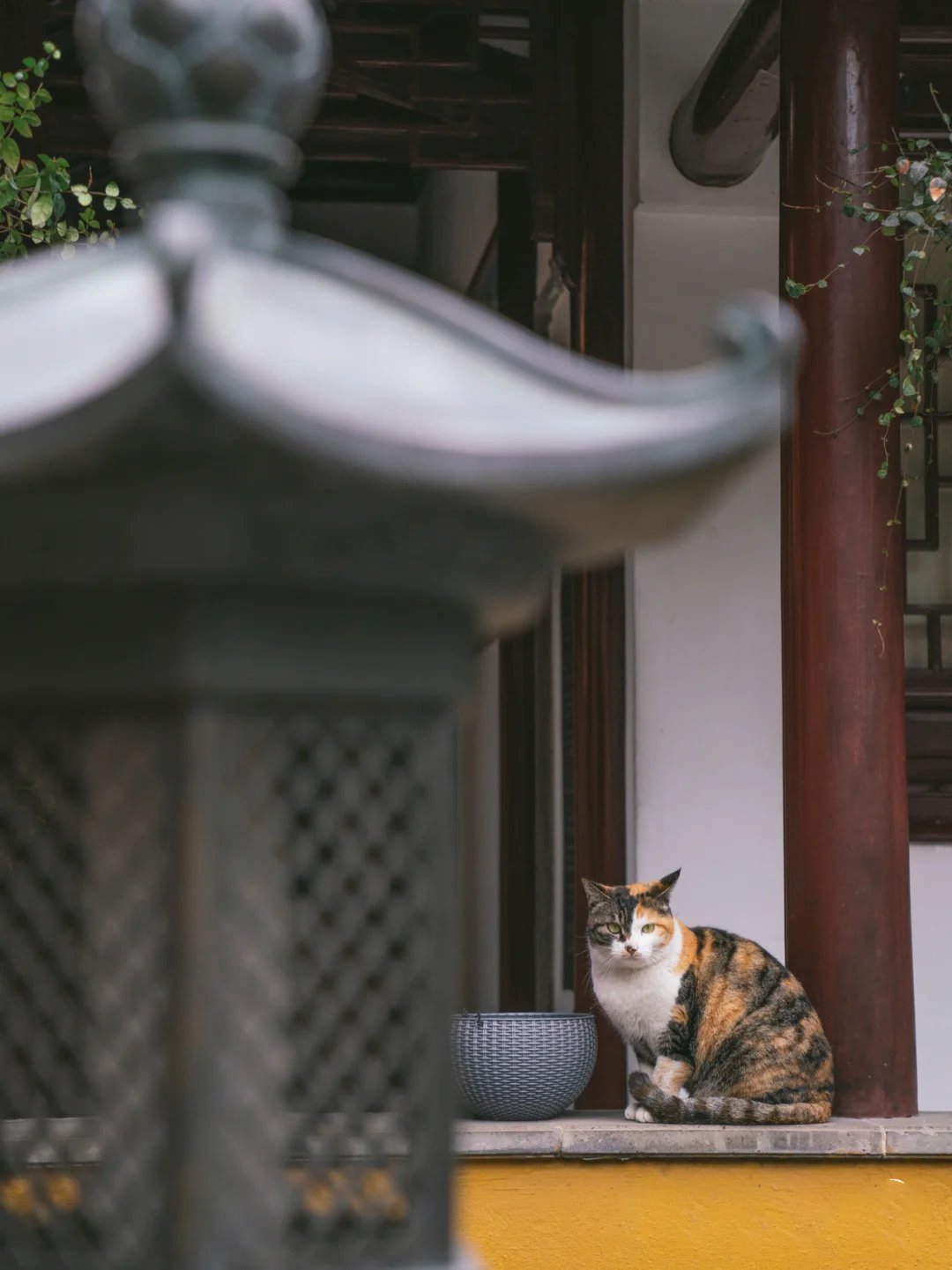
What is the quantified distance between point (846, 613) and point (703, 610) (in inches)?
68.8

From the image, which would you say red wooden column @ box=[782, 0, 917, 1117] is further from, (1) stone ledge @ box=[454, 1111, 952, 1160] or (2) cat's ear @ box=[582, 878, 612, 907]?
(2) cat's ear @ box=[582, 878, 612, 907]

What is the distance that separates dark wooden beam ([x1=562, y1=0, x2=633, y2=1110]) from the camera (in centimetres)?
568

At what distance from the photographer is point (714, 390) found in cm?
114

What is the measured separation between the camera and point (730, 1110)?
3863mm

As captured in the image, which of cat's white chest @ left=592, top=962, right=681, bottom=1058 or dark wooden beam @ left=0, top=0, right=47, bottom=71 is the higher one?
dark wooden beam @ left=0, top=0, right=47, bottom=71

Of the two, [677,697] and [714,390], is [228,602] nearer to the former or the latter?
[714,390]

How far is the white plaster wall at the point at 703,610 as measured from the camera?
220 inches

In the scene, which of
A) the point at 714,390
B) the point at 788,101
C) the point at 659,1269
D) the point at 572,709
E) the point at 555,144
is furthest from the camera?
the point at 572,709

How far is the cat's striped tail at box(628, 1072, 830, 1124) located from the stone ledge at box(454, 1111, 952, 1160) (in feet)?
0.25

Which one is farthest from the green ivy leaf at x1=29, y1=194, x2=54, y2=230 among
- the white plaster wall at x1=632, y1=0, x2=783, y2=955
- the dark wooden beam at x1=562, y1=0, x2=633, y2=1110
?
the white plaster wall at x1=632, y1=0, x2=783, y2=955

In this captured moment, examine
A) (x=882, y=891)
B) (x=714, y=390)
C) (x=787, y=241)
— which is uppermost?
(x=787, y=241)

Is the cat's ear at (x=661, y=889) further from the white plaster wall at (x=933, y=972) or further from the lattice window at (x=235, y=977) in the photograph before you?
the lattice window at (x=235, y=977)

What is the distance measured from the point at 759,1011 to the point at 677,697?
5.88 feet

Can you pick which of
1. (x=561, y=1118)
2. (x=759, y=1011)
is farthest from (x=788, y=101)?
(x=561, y=1118)
